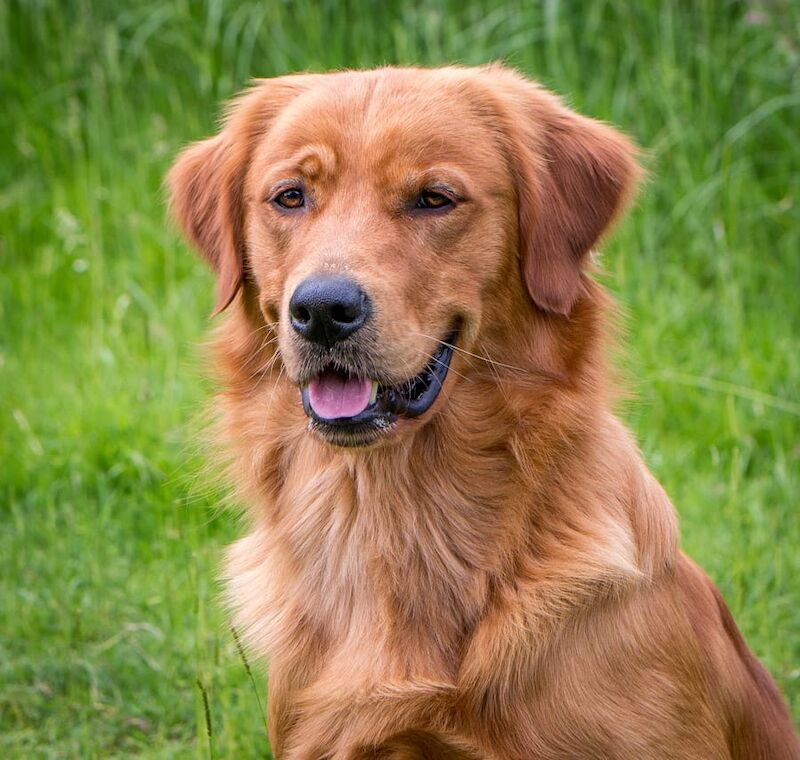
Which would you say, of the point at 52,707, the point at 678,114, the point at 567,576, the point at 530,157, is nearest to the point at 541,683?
the point at 567,576

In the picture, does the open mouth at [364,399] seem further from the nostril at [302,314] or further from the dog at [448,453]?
the nostril at [302,314]

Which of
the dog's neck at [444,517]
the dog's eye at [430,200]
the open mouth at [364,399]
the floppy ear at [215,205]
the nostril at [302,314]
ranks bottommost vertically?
the dog's neck at [444,517]

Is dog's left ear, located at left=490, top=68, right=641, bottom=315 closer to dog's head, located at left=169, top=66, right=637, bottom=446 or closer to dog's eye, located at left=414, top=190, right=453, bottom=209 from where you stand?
dog's head, located at left=169, top=66, right=637, bottom=446

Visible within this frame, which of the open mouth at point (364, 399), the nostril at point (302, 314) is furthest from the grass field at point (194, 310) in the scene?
the nostril at point (302, 314)

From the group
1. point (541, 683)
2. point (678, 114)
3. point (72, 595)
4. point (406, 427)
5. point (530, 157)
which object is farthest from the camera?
point (678, 114)

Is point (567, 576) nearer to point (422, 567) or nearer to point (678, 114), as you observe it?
point (422, 567)

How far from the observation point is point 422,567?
325 centimetres

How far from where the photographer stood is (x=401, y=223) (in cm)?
316

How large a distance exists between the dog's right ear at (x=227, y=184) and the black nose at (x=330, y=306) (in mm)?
586

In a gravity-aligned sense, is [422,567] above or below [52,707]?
above

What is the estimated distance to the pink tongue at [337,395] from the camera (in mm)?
3113

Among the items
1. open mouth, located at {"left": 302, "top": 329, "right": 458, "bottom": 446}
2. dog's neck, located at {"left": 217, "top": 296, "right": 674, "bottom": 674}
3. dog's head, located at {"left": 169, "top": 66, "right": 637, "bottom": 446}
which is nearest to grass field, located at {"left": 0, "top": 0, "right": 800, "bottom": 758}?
dog's neck, located at {"left": 217, "top": 296, "right": 674, "bottom": 674}

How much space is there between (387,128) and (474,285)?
1.51 feet

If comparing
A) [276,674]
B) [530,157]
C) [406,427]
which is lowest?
[276,674]
